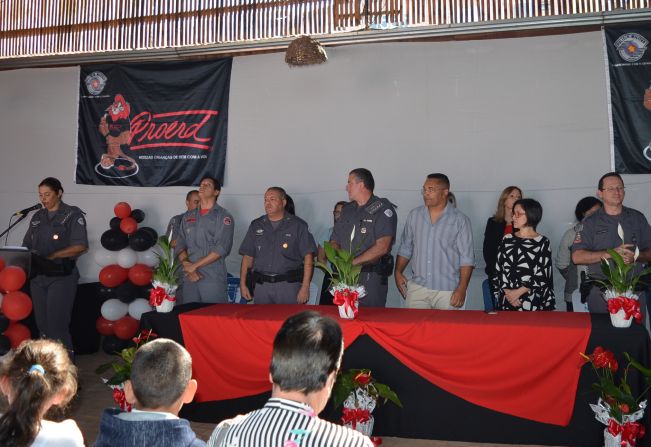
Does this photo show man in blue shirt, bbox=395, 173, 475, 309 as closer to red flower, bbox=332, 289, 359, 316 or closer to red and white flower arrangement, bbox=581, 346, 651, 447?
red flower, bbox=332, 289, 359, 316

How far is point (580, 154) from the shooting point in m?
5.14

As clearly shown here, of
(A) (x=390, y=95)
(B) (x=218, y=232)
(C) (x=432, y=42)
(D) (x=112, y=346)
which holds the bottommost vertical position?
(D) (x=112, y=346)

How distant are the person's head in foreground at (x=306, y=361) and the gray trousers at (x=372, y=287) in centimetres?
269

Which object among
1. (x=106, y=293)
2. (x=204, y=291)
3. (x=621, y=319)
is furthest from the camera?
(x=106, y=293)

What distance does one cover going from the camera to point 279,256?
445cm

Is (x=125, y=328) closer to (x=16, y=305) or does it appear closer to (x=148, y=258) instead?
(x=148, y=258)

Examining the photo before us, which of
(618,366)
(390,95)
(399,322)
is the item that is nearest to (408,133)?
(390,95)

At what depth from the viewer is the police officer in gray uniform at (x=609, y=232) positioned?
371cm

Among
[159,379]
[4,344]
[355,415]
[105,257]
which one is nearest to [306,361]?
[159,379]

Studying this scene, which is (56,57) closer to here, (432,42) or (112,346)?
(112,346)

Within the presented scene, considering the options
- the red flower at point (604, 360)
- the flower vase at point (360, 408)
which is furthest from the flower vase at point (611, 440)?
the flower vase at point (360, 408)

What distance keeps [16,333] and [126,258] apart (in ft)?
3.75

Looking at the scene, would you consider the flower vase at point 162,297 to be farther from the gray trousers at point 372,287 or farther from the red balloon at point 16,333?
the red balloon at point 16,333

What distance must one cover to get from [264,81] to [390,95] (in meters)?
1.24
